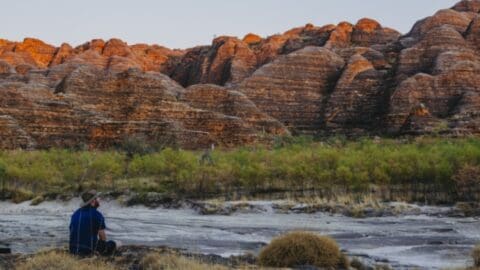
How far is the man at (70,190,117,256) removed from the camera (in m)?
13.2

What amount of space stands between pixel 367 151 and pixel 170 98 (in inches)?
1682

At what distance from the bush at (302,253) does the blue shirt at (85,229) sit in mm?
4009

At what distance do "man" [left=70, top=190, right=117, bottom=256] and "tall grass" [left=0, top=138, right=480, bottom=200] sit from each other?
23.7m

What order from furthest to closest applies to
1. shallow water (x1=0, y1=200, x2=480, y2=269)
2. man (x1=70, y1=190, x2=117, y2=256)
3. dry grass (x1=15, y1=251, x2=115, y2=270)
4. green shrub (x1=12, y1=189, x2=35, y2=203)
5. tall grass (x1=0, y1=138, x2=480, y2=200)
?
green shrub (x1=12, y1=189, x2=35, y2=203) < tall grass (x1=0, y1=138, x2=480, y2=200) < shallow water (x1=0, y1=200, x2=480, y2=269) < man (x1=70, y1=190, x2=117, y2=256) < dry grass (x1=15, y1=251, x2=115, y2=270)

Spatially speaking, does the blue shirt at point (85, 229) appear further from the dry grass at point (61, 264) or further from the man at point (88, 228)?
the dry grass at point (61, 264)

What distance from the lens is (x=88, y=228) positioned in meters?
13.5

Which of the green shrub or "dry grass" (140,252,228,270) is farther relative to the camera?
the green shrub

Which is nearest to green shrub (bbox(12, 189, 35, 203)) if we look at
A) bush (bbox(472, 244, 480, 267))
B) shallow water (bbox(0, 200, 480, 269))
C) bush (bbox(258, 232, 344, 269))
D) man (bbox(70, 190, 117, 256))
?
shallow water (bbox(0, 200, 480, 269))

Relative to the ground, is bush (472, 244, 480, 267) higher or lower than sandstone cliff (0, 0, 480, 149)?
lower

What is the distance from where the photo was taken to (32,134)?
70.8m

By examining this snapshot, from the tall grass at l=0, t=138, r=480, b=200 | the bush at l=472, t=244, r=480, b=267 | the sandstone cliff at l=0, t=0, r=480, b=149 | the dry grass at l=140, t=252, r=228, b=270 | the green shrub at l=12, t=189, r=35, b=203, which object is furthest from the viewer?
the sandstone cliff at l=0, t=0, r=480, b=149

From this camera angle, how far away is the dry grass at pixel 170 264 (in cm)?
1230

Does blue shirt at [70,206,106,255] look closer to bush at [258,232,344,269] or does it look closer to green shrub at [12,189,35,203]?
bush at [258,232,344,269]

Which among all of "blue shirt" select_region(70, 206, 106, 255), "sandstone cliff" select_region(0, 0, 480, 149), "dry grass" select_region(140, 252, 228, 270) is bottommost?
"dry grass" select_region(140, 252, 228, 270)
